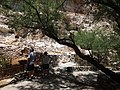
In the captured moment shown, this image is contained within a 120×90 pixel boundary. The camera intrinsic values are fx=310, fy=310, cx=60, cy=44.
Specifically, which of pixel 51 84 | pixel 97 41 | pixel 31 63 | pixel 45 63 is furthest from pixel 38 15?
pixel 97 41

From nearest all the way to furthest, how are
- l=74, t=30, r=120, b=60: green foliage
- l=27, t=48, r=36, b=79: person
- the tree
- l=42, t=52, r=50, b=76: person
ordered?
1. the tree
2. l=27, t=48, r=36, b=79: person
3. l=42, t=52, r=50, b=76: person
4. l=74, t=30, r=120, b=60: green foliage

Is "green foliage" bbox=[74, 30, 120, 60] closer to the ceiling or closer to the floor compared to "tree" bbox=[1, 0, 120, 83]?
closer to the floor

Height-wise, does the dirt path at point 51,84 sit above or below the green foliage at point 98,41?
below

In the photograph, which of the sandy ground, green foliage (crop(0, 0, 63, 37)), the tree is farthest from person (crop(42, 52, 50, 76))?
green foliage (crop(0, 0, 63, 37))

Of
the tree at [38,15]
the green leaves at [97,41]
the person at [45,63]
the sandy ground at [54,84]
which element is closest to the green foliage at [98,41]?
the green leaves at [97,41]

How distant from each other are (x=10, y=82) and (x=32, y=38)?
541 inches

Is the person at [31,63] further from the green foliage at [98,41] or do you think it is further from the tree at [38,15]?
the green foliage at [98,41]

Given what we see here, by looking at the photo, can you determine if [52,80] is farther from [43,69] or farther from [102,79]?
[102,79]

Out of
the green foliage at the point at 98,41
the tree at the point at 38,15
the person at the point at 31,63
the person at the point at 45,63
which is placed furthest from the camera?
the green foliage at the point at 98,41

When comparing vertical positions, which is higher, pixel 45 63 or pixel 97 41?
pixel 97 41

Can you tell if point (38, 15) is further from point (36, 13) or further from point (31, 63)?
point (31, 63)

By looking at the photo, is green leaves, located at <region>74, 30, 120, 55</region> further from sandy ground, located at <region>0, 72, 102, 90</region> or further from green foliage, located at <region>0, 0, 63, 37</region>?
green foliage, located at <region>0, 0, 63, 37</region>

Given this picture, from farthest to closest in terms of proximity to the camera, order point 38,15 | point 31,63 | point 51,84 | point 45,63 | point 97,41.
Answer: point 97,41, point 45,63, point 31,63, point 51,84, point 38,15

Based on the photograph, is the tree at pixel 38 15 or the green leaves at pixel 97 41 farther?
the green leaves at pixel 97 41
